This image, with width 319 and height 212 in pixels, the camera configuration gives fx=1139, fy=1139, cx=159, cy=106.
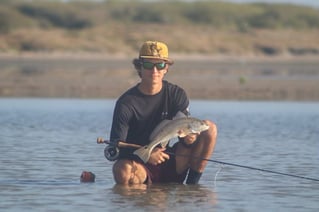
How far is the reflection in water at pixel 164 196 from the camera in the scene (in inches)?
365

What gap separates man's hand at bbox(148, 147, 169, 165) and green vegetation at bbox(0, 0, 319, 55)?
127ft

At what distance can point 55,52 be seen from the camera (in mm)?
48188

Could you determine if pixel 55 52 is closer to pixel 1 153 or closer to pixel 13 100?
pixel 13 100

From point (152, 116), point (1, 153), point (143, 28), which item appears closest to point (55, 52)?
point (143, 28)

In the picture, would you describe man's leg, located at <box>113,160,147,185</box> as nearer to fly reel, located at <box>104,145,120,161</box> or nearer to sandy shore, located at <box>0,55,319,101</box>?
fly reel, located at <box>104,145,120,161</box>

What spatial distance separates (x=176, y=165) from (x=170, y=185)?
0.20 m

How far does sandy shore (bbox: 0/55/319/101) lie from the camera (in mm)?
25656

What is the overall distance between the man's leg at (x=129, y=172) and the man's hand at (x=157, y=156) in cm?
30

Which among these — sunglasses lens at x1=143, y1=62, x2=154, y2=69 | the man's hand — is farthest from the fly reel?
sunglasses lens at x1=143, y1=62, x2=154, y2=69

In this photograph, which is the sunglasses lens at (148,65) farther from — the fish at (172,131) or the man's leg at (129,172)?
the man's leg at (129,172)

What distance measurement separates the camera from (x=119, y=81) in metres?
29.4

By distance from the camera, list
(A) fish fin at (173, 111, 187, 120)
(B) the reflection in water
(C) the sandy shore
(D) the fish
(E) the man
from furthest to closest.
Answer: (C) the sandy shore
(E) the man
(A) fish fin at (173, 111, 187, 120)
(D) the fish
(B) the reflection in water

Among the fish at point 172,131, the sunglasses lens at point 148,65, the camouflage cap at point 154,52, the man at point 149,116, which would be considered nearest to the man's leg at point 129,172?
the man at point 149,116

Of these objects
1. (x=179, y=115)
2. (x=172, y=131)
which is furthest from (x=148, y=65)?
(x=172, y=131)
